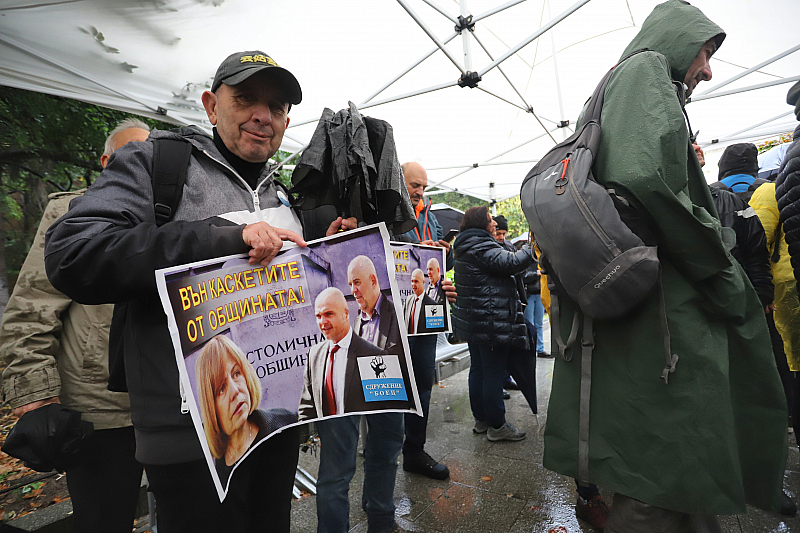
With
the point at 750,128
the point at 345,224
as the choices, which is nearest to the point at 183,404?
the point at 345,224

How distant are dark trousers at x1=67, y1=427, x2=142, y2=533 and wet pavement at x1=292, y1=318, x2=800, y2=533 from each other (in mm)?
1188

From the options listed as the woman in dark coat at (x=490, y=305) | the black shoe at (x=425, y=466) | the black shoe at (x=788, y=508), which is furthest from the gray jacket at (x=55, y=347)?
the black shoe at (x=788, y=508)

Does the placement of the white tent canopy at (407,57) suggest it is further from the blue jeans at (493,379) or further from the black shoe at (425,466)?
the black shoe at (425,466)

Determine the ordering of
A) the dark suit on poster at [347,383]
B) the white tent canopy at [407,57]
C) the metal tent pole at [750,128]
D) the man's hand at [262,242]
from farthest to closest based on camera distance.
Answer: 1. the metal tent pole at [750,128]
2. the white tent canopy at [407,57]
3. the dark suit on poster at [347,383]
4. the man's hand at [262,242]

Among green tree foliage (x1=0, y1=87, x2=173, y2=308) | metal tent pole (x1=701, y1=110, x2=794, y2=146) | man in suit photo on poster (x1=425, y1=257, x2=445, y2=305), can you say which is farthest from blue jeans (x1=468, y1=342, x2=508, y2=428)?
metal tent pole (x1=701, y1=110, x2=794, y2=146)

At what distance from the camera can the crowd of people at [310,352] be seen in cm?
111

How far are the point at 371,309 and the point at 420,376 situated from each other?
181 centimetres

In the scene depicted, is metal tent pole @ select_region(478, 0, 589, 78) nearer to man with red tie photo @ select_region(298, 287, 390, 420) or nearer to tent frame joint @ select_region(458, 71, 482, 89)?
tent frame joint @ select_region(458, 71, 482, 89)

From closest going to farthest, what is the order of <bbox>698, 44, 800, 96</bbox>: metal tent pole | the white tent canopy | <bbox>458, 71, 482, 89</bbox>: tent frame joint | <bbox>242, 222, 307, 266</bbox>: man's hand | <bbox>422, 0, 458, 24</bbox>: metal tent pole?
<bbox>242, 222, 307, 266</bbox>: man's hand, the white tent canopy, <bbox>422, 0, 458, 24</bbox>: metal tent pole, <bbox>458, 71, 482, 89</bbox>: tent frame joint, <bbox>698, 44, 800, 96</bbox>: metal tent pole

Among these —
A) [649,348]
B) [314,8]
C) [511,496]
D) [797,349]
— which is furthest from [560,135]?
[649,348]

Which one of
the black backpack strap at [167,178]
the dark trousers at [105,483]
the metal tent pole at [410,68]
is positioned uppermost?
the metal tent pole at [410,68]

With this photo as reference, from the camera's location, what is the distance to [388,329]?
55.7 inches

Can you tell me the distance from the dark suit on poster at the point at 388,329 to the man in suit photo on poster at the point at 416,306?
3.72 ft

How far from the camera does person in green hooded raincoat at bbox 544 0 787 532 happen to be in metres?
1.36
